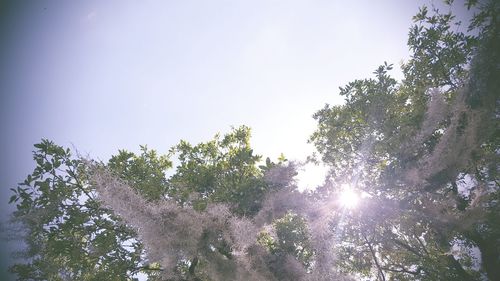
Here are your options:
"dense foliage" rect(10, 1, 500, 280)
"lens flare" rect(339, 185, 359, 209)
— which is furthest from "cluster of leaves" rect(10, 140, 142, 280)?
"lens flare" rect(339, 185, 359, 209)

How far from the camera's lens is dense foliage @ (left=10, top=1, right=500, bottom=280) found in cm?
452

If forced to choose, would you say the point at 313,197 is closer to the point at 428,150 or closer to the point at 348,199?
the point at 348,199

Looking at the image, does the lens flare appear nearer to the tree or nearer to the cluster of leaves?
the tree

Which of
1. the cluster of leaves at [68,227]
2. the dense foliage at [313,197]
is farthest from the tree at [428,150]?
the cluster of leaves at [68,227]

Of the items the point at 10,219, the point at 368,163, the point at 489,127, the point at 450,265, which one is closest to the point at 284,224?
the point at 368,163

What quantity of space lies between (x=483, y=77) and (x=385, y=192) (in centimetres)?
291

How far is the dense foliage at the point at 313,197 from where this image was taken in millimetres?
4523

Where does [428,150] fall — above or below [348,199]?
above

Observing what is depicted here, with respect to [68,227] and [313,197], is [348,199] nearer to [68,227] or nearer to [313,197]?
[313,197]

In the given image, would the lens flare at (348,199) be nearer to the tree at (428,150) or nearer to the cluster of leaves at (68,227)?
the tree at (428,150)

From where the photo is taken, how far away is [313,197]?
17.6 ft

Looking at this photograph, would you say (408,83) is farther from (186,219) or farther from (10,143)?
(10,143)

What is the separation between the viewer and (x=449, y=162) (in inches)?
185

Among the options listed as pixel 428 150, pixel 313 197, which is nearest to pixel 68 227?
pixel 313 197
